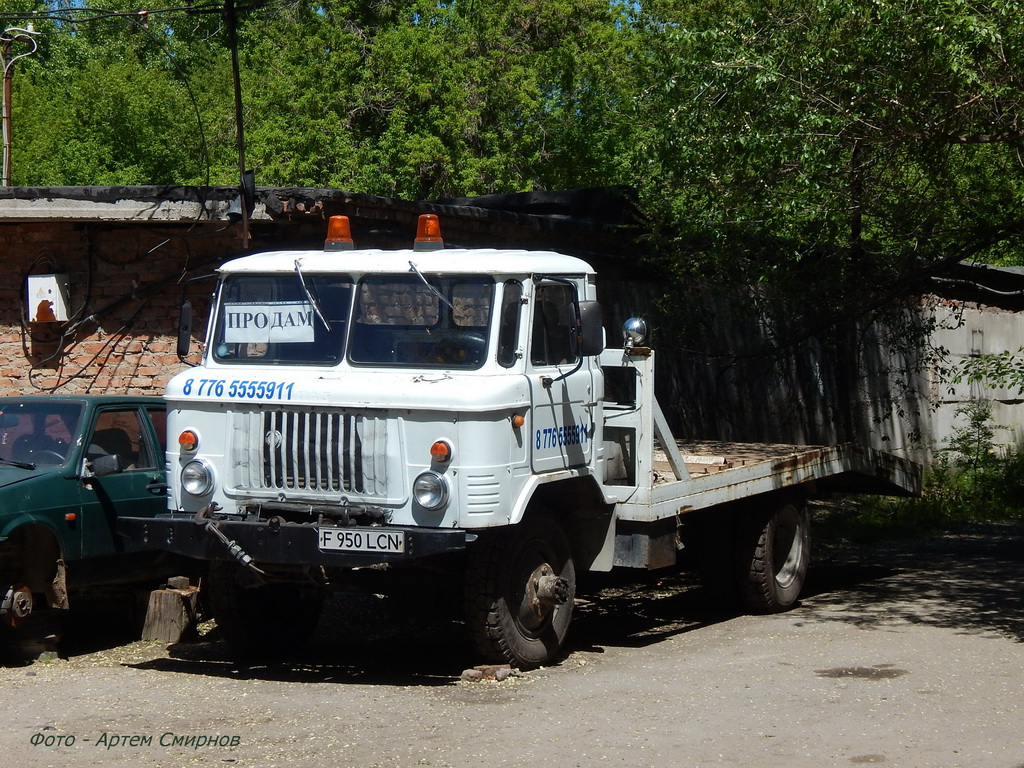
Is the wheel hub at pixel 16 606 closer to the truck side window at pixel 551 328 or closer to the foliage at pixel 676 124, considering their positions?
the truck side window at pixel 551 328

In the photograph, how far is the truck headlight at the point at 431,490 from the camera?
22.6 feet

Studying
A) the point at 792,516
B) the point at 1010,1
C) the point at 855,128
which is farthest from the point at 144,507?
the point at 1010,1

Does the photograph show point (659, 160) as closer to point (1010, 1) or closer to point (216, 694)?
point (1010, 1)

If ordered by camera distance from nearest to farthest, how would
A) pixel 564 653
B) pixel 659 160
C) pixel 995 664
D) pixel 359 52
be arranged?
pixel 995 664 < pixel 564 653 < pixel 659 160 < pixel 359 52

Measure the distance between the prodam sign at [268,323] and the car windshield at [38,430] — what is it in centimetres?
131

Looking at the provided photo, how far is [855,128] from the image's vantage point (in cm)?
987

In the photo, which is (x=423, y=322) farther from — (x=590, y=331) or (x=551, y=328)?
(x=590, y=331)

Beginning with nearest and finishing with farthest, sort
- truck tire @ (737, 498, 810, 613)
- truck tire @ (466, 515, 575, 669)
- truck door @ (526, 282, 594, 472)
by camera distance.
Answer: truck tire @ (466, 515, 575, 669), truck door @ (526, 282, 594, 472), truck tire @ (737, 498, 810, 613)

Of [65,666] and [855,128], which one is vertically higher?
[855,128]

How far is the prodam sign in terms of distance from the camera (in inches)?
303

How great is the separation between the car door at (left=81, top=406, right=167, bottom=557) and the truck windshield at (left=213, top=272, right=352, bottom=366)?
115 centimetres

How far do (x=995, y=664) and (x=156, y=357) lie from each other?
7030mm

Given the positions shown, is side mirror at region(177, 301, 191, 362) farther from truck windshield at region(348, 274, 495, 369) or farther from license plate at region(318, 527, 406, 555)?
license plate at region(318, 527, 406, 555)

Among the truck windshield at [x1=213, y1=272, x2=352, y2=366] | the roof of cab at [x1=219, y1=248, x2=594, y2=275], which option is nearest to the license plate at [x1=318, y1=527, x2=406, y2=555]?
the truck windshield at [x1=213, y1=272, x2=352, y2=366]
